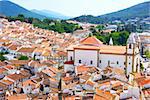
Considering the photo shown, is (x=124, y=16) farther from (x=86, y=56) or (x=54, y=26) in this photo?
(x=86, y=56)

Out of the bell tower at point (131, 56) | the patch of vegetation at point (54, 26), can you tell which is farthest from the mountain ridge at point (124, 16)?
the bell tower at point (131, 56)

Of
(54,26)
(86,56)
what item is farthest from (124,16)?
(86,56)

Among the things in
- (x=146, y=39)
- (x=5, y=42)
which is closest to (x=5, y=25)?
(x=5, y=42)

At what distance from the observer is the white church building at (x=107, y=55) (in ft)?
25.8

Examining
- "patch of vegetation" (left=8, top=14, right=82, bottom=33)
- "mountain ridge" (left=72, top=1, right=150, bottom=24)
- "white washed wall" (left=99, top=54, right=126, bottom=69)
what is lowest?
"white washed wall" (left=99, top=54, right=126, bottom=69)

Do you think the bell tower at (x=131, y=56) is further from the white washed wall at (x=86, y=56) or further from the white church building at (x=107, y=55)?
the white washed wall at (x=86, y=56)

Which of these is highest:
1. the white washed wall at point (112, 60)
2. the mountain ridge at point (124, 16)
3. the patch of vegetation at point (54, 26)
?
the mountain ridge at point (124, 16)

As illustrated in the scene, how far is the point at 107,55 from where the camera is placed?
809cm

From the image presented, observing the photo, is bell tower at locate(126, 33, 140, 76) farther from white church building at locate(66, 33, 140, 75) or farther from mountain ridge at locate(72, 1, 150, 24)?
mountain ridge at locate(72, 1, 150, 24)

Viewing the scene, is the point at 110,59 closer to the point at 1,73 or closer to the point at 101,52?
the point at 101,52

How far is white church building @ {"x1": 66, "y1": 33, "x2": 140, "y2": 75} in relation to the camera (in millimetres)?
7867

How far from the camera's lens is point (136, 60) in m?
8.04

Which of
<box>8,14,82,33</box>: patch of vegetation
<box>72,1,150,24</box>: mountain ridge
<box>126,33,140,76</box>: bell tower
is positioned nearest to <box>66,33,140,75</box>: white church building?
<box>126,33,140,76</box>: bell tower

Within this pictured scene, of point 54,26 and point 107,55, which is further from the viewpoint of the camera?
point 54,26
